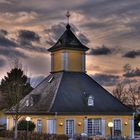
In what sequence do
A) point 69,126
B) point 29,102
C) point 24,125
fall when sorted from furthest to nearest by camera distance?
1. point 29,102
2. point 24,125
3. point 69,126

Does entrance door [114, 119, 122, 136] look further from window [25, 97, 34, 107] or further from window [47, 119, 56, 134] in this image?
window [25, 97, 34, 107]

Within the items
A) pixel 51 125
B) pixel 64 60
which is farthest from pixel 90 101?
pixel 64 60

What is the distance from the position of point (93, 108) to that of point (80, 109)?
6.49 feet

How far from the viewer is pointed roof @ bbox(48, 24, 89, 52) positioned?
66.2 meters

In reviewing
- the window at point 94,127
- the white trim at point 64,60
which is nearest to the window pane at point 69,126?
the window at point 94,127

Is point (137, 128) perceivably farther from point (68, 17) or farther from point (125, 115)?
point (68, 17)

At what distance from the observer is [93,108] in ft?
198

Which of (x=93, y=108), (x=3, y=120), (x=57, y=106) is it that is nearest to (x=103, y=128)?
(x=93, y=108)

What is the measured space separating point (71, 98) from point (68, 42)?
9.26 meters

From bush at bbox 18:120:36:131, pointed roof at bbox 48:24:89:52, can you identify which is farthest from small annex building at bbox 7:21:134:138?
bush at bbox 18:120:36:131

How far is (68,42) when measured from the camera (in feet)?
217

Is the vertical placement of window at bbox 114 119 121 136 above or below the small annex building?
below

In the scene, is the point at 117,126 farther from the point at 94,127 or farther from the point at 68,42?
the point at 68,42

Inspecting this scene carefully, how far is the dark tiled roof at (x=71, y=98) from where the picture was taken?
58700mm
